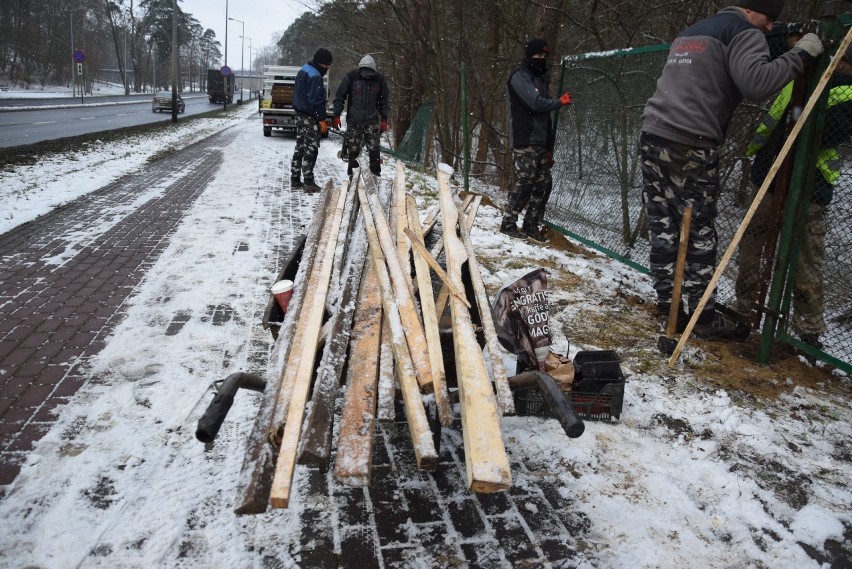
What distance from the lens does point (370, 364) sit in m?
2.29

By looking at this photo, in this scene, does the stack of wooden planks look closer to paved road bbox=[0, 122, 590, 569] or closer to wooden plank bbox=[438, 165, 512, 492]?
wooden plank bbox=[438, 165, 512, 492]

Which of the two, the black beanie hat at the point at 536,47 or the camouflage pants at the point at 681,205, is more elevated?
the black beanie hat at the point at 536,47

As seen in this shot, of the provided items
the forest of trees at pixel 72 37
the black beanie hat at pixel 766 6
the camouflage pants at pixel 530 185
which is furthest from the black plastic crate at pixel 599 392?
the forest of trees at pixel 72 37

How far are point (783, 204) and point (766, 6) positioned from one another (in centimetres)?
118

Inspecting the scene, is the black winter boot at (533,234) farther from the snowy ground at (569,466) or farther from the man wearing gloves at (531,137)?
the snowy ground at (569,466)

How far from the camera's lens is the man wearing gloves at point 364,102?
9102 millimetres

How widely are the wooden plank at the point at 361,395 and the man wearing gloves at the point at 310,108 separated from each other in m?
6.47

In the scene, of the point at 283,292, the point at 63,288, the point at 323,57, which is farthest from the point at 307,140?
the point at 283,292

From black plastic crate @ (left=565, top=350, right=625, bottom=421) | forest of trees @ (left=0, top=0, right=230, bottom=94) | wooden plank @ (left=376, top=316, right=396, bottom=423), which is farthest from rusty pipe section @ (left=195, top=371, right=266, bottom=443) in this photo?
forest of trees @ (left=0, top=0, right=230, bottom=94)

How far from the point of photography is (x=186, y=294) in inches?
188

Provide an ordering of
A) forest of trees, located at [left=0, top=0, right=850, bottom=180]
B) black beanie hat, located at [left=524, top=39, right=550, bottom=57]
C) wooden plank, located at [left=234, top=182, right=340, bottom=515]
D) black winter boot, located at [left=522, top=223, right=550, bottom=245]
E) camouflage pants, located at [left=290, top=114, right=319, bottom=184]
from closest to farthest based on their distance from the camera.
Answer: wooden plank, located at [left=234, top=182, right=340, bottom=515] → black beanie hat, located at [left=524, top=39, right=550, bottom=57] → black winter boot, located at [left=522, top=223, right=550, bottom=245] → forest of trees, located at [left=0, top=0, right=850, bottom=180] → camouflage pants, located at [left=290, top=114, right=319, bottom=184]

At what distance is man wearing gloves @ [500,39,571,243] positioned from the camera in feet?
20.4

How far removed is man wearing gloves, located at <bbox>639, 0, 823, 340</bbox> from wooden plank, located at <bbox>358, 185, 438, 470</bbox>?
7.17ft

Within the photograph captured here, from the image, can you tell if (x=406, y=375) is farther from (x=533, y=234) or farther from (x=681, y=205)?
(x=533, y=234)
